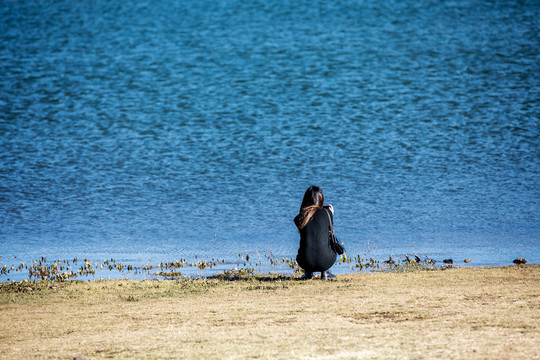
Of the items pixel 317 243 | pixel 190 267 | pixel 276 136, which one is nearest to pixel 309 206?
pixel 317 243

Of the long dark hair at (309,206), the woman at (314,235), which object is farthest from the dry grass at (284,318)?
the long dark hair at (309,206)

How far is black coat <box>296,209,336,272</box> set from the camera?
9.39 meters

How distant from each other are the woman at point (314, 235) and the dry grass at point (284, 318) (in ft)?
1.02

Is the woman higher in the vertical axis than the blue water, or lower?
lower

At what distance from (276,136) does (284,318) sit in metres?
27.4

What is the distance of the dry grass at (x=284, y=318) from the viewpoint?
18.7 feet

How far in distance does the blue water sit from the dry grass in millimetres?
3815

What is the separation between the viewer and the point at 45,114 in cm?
3712

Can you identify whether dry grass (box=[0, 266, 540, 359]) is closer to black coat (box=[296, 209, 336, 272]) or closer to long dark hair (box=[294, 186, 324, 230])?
black coat (box=[296, 209, 336, 272])

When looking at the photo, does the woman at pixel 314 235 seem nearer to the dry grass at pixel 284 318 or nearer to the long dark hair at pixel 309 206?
the long dark hair at pixel 309 206

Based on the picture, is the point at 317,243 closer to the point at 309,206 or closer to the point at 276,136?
the point at 309,206

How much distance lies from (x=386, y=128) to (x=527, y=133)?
23.5ft

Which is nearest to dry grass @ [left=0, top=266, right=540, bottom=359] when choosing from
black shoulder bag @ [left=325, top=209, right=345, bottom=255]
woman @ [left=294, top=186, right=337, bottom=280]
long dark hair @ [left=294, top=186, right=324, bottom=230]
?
woman @ [left=294, top=186, right=337, bottom=280]

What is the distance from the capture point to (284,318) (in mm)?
7051
